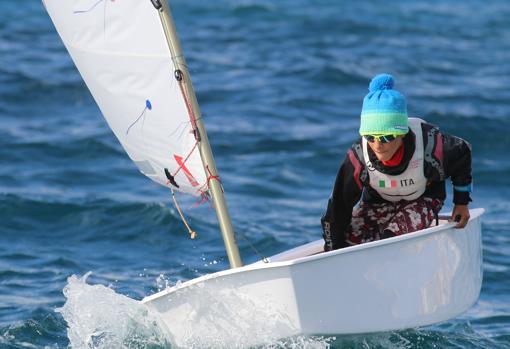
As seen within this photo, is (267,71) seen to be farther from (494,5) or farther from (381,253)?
(381,253)

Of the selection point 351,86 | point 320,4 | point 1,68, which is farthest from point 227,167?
point 320,4

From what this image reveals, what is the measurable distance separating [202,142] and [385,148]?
84 cm

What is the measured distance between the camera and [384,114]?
485 centimetres

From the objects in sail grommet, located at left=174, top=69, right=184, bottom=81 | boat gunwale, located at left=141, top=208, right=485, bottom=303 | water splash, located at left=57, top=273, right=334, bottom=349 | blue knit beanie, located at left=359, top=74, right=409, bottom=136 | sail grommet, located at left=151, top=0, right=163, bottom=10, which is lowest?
water splash, located at left=57, top=273, right=334, bottom=349

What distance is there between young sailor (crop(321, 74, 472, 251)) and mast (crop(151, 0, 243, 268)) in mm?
551

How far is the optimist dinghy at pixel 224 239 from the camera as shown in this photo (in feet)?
15.3

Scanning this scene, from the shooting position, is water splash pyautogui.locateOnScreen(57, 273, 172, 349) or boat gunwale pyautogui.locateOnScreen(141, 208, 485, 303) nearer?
boat gunwale pyautogui.locateOnScreen(141, 208, 485, 303)

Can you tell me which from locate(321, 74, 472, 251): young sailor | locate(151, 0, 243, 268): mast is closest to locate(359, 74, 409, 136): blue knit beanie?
locate(321, 74, 472, 251): young sailor

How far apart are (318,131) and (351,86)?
1.97 metres

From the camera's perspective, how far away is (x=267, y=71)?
13.7 metres

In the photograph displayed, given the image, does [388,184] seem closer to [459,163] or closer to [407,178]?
[407,178]

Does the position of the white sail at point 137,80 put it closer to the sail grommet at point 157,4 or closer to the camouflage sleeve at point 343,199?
the sail grommet at point 157,4

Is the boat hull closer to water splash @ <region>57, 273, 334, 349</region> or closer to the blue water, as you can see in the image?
water splash @ <region>57, 273, 334, 349</region>

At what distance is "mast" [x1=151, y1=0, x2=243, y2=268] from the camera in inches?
193
